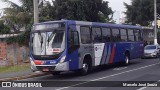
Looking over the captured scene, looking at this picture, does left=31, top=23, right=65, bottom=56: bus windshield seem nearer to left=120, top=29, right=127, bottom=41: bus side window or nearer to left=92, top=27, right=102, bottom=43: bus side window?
left=92, top=27, right=102, bottom=43: bus side window

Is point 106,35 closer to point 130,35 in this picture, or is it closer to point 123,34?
point 123,34

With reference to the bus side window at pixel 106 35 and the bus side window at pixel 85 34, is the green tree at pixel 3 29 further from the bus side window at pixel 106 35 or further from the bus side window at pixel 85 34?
the bus side window at pixel 85 34

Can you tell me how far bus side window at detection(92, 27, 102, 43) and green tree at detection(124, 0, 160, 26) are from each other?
35916 millimetres

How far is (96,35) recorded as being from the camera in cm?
2114

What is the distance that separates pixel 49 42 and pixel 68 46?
3.33 feet

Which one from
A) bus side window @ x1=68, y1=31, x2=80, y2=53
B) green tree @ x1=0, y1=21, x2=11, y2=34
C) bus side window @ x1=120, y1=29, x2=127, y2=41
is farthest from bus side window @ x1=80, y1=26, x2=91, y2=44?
green tree @ x1=0, y1=21, x2=11, y2=34

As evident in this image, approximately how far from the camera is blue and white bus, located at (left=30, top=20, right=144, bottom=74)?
17766 mm

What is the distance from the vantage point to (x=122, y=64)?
26.0m

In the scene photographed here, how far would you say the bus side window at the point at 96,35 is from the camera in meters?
20.8

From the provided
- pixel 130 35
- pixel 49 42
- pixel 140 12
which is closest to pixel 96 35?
pixel 49 42

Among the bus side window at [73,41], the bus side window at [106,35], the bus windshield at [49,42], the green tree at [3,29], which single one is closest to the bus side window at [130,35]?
the bus side window at [106,35]

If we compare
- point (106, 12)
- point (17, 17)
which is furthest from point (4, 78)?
point (106, 12)

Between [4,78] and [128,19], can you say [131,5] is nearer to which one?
[128,19]

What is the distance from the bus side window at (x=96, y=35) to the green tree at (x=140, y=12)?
118 ft
